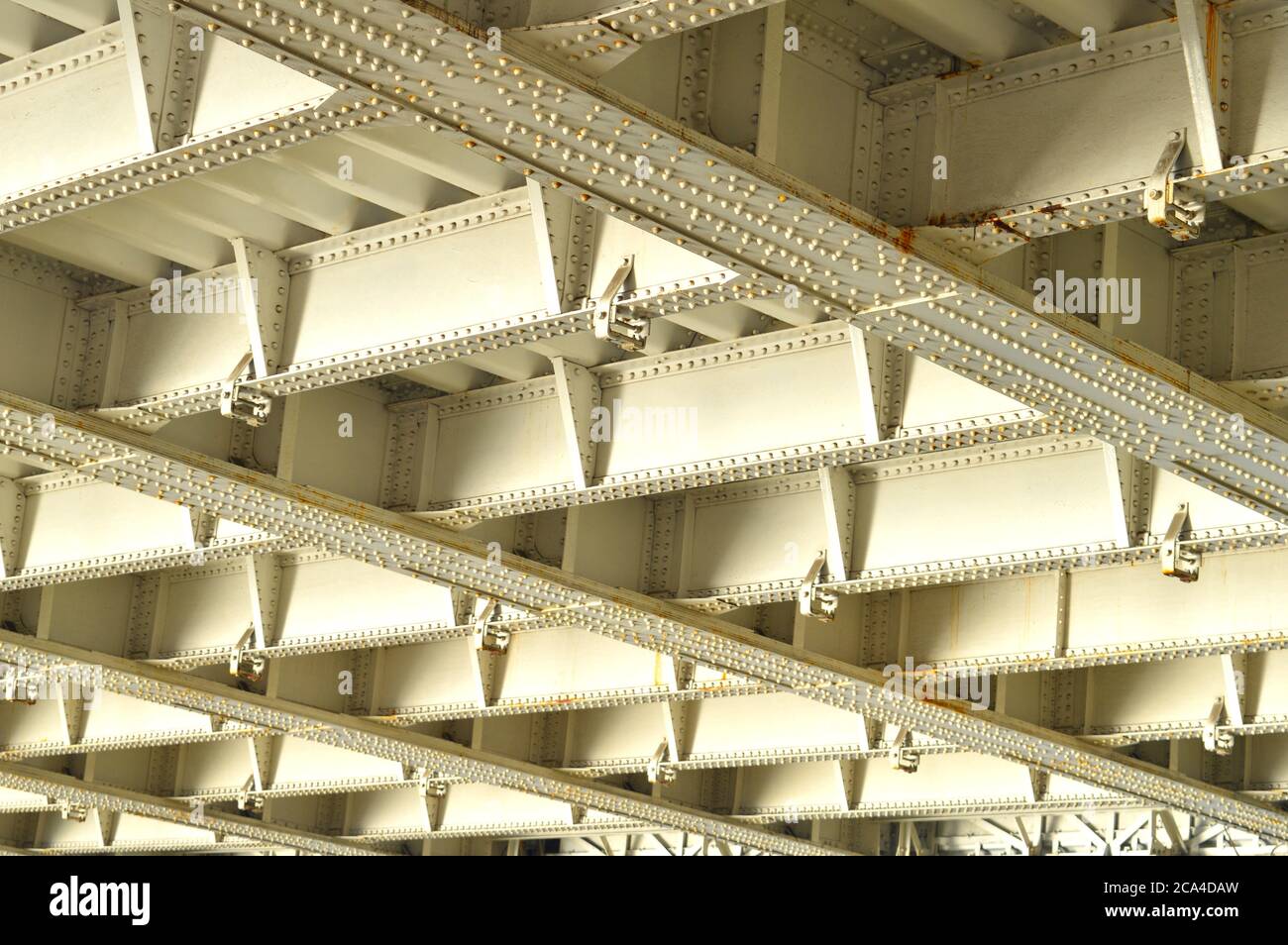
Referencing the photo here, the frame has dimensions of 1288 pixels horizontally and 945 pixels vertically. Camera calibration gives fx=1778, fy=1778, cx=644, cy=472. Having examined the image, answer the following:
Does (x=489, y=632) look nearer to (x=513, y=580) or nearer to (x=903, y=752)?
(x=513, y=580)

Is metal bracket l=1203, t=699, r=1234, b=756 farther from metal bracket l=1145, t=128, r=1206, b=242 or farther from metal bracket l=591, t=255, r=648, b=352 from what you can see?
metal bracket l=1145, t=128, r=1206, b=242

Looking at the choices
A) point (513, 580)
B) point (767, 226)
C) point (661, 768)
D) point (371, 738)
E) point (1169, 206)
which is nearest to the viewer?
point (1169, 206)

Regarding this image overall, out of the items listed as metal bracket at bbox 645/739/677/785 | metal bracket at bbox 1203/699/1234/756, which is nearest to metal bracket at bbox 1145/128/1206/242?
metal bracket at bbox 1203/699/1234/756

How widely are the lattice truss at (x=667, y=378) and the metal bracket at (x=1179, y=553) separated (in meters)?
0.03

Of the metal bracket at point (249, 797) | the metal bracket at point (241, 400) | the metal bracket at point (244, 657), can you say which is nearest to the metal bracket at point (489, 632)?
the metal bracket at point (244, 657)

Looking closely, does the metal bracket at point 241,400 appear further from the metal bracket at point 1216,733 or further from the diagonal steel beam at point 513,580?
the metal bracket at point 1216,733

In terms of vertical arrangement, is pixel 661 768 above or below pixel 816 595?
below

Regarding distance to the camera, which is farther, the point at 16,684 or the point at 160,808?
the point at 160,808

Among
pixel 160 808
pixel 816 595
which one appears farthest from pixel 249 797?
pixel 816 595

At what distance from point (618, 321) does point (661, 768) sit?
1214cm

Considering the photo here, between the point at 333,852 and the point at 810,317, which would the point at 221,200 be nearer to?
the point at 810,317

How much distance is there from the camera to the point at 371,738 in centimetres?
2083

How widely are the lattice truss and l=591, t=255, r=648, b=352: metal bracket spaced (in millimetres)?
59

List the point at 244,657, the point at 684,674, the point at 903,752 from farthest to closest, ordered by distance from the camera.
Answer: the point at 903,752
the point at 684,674
the point at 244,657
